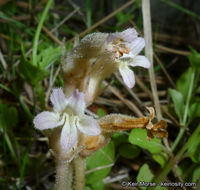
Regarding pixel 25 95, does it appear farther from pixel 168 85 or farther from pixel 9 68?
pixel 168 85

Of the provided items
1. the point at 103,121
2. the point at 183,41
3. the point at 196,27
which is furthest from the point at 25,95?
the point at 196,27

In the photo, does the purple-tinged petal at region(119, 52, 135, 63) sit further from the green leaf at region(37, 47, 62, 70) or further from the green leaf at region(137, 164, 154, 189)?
the green leaf at region(137, 164, 154, 189)

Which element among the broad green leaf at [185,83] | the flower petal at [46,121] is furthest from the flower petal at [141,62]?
the broad green leaf at [185,83]

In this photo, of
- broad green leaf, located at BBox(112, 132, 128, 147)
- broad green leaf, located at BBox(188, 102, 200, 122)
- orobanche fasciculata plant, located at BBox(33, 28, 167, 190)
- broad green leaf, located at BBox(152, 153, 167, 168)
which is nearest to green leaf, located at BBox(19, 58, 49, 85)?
orobanche fasciculata plant, located at BBox(33, 28, 167, 190)

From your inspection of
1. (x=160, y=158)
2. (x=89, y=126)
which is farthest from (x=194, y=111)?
(x=89, y=126)

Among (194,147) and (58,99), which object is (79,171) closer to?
(58,99)

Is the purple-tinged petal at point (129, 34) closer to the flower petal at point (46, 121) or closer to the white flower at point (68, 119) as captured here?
the white flower at point (68, 119)

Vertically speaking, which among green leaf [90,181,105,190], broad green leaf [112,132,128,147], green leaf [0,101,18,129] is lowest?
green leaf [90,181,105,190]
